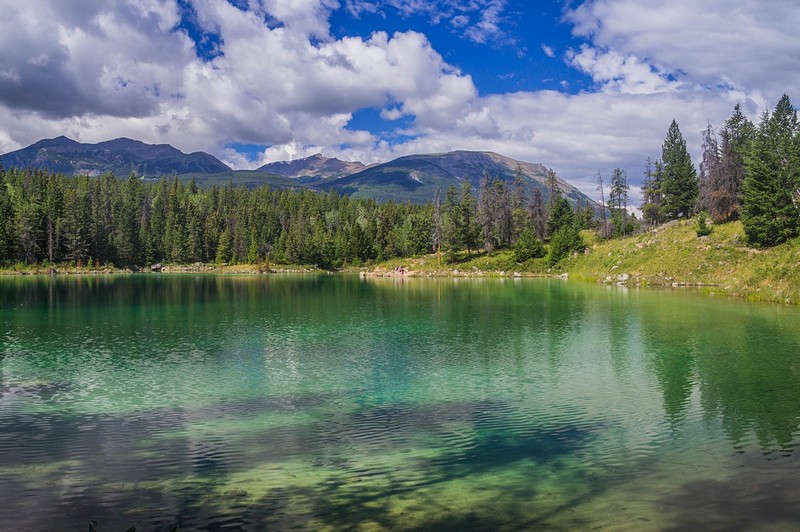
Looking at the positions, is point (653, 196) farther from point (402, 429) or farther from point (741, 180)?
point (402, 429)

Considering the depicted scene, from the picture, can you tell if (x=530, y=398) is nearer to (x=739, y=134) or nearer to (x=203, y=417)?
(x=203, y=417)

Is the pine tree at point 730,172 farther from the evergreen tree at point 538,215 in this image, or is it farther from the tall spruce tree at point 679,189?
the evergreen tree at point 538,215

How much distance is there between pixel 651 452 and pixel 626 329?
2535cm

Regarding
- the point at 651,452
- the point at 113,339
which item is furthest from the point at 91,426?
the point at 113,339

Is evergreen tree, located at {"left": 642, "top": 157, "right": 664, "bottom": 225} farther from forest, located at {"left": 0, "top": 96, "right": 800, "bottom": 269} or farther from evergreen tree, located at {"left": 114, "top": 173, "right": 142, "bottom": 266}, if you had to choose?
evergreen tree, located at {"left": 114, "top": 173, "right": 142, "bottom": 266}

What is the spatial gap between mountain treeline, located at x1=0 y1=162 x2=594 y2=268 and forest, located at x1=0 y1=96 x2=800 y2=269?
354mm

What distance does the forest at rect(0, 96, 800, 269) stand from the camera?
80.9 meters

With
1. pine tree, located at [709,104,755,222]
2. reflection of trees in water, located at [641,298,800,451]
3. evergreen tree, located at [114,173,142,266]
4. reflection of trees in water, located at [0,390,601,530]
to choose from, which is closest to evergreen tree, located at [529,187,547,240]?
pine tree, located at [709,104,755,222]

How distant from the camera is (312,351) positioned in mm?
31109

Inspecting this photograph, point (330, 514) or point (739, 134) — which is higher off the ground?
point (739, 134)

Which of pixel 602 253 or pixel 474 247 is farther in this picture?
pixel 474 247

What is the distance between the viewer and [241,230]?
184 meters

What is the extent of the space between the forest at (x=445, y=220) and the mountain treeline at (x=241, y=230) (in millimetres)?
354

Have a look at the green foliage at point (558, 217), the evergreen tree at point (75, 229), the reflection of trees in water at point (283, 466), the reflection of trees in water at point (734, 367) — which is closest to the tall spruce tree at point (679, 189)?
the green foliage at point (558, 217)
